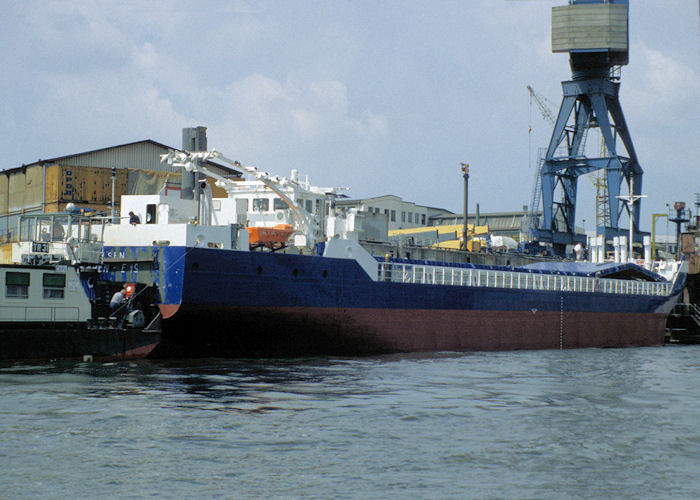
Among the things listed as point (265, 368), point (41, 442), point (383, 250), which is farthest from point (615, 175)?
point (41, 442)

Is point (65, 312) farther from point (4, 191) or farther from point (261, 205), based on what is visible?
point (4, 191)

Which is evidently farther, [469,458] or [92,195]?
[92,195]

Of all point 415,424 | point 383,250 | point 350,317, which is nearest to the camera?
point 415,424

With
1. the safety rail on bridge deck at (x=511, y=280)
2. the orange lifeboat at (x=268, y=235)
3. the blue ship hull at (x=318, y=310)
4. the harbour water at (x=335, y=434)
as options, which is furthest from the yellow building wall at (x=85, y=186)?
the harbour water at (x=335, y=434)

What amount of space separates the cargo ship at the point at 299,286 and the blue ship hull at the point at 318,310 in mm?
37

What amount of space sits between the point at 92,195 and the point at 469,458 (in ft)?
105

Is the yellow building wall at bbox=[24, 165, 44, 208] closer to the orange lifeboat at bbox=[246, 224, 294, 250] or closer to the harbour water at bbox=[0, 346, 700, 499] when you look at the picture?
the orange lifeboat at bbox=[246, 224, 294, 250]

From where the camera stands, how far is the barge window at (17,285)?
23609mm

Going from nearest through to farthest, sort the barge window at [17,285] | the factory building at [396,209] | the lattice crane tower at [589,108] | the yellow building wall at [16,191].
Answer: the barge window at [17,285], the yellow building wall at [16,191], the lattice crane tower at [589,108], the factory building at [396,209]

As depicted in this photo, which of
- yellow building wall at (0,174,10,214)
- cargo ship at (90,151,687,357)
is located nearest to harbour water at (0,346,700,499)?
cargo ship at (90,151,687,357)

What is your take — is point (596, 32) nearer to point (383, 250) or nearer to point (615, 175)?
point (615, 175)

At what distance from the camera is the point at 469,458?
14.0m

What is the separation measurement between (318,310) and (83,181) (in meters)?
18.1

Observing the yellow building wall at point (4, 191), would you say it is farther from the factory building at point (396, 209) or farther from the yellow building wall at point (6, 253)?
the factory building at point (396, 209)
